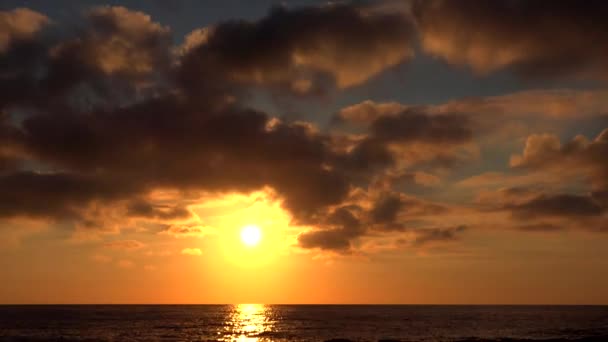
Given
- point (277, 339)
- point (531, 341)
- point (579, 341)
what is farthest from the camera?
point (277, 339)

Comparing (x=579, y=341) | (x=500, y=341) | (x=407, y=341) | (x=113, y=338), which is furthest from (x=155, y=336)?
(x=579, y=341)

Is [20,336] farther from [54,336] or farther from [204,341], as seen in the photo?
[204,341]

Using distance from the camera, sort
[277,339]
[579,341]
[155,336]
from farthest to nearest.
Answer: [155,336] < [277,339] < [579,341]

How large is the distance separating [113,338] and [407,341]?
157 ft

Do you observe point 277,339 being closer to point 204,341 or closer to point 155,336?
point 204,341

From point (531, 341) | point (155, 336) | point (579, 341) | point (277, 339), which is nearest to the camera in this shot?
point (579, 341)

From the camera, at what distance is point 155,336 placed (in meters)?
97.4

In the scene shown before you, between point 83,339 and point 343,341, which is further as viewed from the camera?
point 83,339

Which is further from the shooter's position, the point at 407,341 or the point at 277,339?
the point at 277,339

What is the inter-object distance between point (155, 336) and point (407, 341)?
4335 centimetres

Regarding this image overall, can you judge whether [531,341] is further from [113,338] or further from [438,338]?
[113,338]

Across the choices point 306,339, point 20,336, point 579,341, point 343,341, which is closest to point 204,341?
point 306,339

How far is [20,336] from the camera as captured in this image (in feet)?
327

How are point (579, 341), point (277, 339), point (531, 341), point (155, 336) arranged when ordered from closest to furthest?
point (579, 341), point (531, 341), point (277, 339), point (155, 336)
